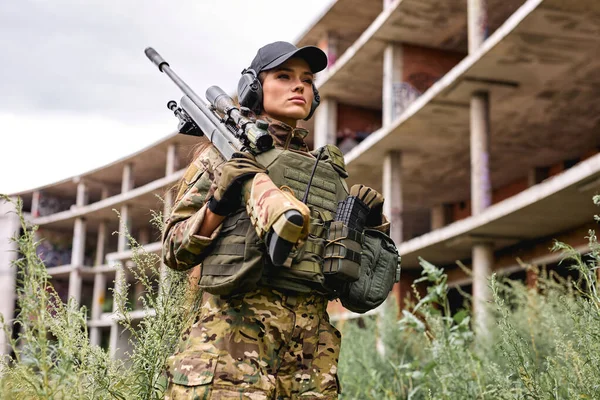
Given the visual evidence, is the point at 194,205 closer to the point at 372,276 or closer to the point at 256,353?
the point at 256,353

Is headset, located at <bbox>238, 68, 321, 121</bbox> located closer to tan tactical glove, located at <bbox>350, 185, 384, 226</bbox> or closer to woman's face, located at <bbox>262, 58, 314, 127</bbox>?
woman's face, located at <bbox>262, 58, 314, 127</bbox>

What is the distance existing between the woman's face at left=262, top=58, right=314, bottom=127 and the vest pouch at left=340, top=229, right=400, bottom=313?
1.76ft

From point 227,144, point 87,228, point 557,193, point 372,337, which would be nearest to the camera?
point 227,144

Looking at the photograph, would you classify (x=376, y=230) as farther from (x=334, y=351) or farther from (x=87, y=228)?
(x=87, y=228)

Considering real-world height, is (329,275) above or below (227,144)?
below

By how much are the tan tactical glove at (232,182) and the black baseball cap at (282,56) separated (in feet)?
1.49

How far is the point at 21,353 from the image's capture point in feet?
6.50

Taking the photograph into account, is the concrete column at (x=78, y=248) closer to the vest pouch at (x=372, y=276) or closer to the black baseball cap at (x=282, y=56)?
the black baseball cap at (x=282, y=56)

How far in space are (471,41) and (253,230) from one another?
8.66 metres

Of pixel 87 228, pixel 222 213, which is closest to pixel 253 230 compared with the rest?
pixel 222 213

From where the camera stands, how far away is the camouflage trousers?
7.41 ft

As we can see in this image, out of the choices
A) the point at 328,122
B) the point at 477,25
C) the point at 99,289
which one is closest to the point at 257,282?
the point at 477,25

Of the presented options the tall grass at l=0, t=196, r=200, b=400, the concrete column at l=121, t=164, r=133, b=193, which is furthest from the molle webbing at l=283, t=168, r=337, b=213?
the concrete column at l=121, t=164, r=133, b=193

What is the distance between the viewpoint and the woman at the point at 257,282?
2285 millimetres
